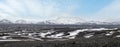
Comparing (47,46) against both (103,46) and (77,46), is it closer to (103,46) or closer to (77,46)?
(77,46)

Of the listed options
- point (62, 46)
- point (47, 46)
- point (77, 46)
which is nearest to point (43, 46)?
point (47, 46)

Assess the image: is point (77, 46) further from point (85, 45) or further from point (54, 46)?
point (54, 46)

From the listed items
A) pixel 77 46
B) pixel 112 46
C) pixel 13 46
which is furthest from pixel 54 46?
pixel 112 46

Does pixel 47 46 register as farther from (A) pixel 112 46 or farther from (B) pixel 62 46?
(A) pixel 112 46

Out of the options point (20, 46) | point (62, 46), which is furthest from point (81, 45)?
point (20, 46)

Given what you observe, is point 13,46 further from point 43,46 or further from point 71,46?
point 71,46
